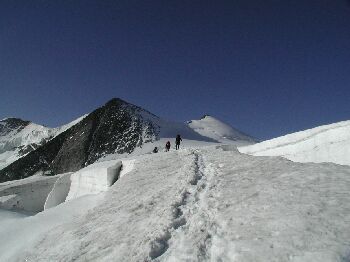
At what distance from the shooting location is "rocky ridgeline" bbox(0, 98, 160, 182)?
56.7m

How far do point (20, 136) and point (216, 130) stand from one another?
56055 millimetres

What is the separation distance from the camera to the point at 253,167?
1231 cm

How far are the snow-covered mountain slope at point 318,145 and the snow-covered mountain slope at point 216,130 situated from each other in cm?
5199

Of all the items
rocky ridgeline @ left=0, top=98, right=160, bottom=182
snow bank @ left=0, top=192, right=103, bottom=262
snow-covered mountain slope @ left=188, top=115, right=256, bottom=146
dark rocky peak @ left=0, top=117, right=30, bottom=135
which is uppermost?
dark rocky peak @ left=0, top=117, right=30, bottom=135

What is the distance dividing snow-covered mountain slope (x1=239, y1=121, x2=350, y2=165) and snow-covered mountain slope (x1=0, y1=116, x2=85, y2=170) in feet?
219

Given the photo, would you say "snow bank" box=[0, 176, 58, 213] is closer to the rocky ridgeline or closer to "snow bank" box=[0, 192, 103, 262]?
"snow bank" box=[0, 192, 103, 262]

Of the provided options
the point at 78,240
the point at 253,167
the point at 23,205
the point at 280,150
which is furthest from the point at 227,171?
the point at 23,205

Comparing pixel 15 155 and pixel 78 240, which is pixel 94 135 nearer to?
pixel 15 155

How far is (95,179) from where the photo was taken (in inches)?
874

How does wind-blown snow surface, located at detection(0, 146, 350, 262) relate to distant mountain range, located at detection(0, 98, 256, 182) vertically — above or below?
below

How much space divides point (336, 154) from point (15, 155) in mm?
88840

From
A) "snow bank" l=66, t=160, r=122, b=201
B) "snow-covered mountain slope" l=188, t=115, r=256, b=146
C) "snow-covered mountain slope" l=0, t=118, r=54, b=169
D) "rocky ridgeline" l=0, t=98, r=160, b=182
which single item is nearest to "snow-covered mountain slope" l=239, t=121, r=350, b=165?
"snow bank" l=66, t=160, r=122, b=201

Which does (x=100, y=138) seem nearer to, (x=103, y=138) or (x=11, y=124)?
(x=103, y=138)

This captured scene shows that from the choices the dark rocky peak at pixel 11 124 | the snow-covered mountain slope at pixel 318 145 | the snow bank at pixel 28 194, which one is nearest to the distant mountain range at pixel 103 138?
the snow bank at pixel 28 194
